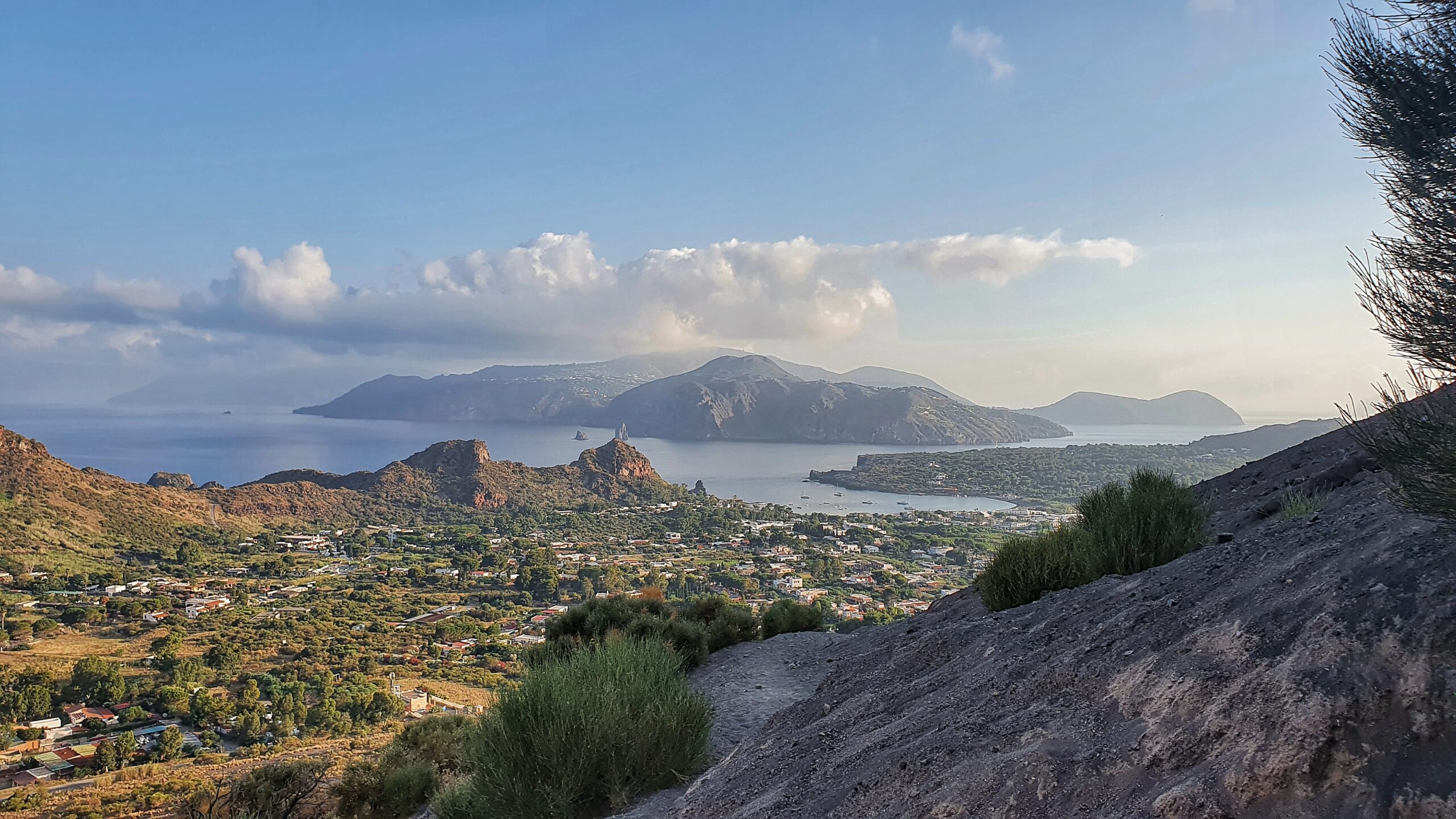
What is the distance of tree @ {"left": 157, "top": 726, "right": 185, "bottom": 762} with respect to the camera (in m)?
18.7

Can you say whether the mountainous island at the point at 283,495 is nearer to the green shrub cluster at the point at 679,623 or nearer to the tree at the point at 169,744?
the tree at the point at 169,744

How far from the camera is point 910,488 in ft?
253

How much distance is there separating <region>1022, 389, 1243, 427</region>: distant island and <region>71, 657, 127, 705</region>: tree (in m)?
172

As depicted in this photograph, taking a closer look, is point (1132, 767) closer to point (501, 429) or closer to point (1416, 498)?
point (1416, 498)

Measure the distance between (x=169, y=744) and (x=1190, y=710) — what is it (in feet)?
80.4

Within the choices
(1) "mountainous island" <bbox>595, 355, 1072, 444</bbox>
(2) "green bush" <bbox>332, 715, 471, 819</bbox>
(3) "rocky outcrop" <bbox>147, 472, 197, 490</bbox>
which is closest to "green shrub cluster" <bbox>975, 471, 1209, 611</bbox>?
(2) "green bush" <bbox>332, 715, 471, 819</bbox>

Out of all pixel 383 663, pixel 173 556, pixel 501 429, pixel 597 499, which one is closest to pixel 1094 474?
pixel 597 499

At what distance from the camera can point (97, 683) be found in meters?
22.5

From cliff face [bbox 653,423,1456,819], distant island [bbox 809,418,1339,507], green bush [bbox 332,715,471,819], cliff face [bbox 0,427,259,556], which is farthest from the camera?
A: distant island [bbox 809,418,1339,507]

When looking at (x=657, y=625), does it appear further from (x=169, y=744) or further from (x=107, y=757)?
(x=107, y=757)

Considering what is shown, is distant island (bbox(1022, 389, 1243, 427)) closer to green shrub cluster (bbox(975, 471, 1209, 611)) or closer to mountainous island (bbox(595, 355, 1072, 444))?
mountainous island (bbox(595, 355, 1072, 444))

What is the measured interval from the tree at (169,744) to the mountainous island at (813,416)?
121 metres

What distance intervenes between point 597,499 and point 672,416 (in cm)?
9643

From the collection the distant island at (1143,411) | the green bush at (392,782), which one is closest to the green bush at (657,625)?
the green bush at (392,782)
